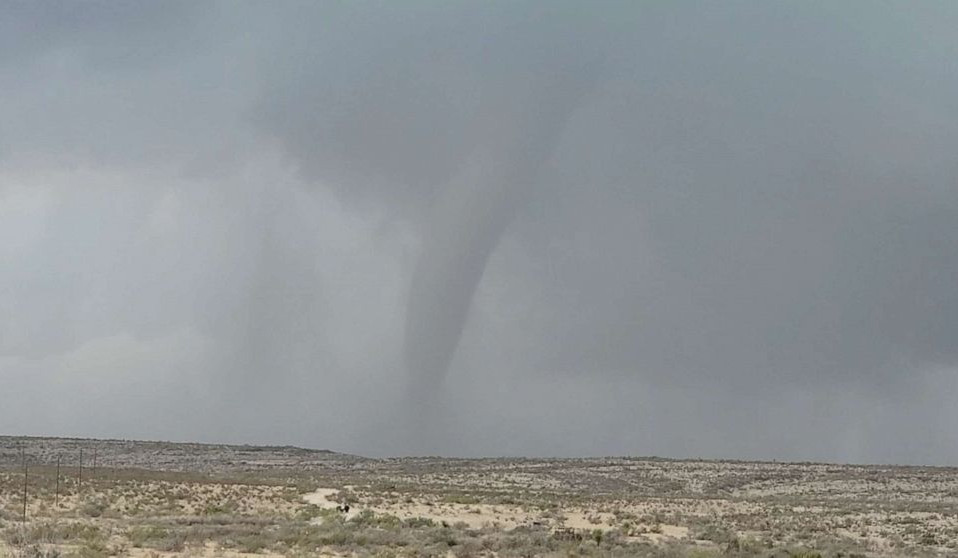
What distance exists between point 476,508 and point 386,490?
14.1 meters

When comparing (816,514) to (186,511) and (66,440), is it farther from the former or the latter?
(66,440)

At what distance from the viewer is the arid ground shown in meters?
27.3

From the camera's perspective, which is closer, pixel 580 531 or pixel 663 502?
pixel 580 531

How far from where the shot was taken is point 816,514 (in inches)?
1783

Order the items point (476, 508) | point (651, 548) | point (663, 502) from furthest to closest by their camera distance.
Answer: point (663, 502)
point (476, 508)
point (651, 548)

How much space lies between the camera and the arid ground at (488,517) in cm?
2730

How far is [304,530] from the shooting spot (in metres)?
30.4

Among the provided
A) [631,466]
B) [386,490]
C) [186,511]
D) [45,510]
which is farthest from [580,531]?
[631,466]

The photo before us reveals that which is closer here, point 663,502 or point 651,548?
point 651,548

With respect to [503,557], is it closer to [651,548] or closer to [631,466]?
[651,548]

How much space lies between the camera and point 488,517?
132ft

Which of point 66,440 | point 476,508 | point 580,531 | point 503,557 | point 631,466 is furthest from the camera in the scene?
point 66,440

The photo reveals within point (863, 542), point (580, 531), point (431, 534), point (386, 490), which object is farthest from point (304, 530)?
point (386, 490)

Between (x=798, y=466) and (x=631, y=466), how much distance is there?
17822 mm
